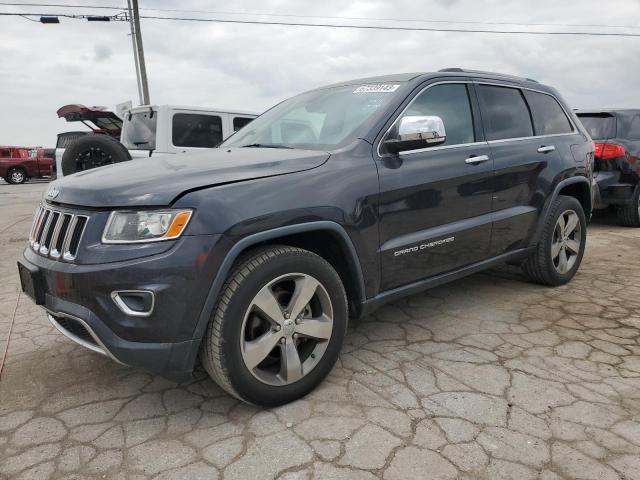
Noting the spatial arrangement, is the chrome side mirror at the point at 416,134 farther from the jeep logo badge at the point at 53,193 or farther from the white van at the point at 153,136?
the white van at the point at 153,136

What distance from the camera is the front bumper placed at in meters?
2.08

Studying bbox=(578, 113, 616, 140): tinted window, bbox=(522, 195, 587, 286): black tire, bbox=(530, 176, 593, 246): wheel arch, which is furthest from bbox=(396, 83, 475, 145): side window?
bbox=(578, 113, 616, 140): tinted window

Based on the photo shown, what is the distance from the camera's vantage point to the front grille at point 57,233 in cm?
224

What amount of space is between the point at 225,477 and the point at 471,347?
1810mm

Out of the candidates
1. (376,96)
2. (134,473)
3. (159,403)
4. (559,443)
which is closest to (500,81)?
(376,96)

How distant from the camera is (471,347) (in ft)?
10.4

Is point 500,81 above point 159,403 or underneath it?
above

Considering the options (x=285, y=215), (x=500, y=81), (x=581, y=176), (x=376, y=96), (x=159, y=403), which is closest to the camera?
(x=285, y=215)

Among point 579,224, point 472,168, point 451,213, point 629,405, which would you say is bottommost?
point 629,405

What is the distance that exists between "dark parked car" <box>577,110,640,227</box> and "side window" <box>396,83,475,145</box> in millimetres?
4520

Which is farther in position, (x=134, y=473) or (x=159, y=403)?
(x=159, y=403)

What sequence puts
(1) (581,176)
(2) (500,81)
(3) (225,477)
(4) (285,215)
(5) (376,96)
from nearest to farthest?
(3) (225,477)
(4) (285,215)
(5) (376,96)
(2) (500,81)
(1) (581,176)

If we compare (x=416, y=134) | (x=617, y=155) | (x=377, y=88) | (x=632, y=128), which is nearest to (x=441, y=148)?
(x=416, y=134)

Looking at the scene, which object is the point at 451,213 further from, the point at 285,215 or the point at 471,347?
the point at 285,215
